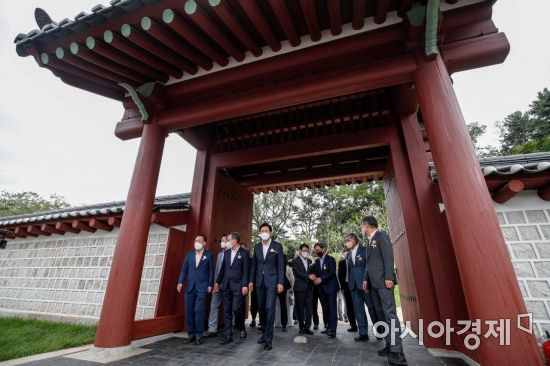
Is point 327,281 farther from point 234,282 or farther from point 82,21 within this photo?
point 82,21

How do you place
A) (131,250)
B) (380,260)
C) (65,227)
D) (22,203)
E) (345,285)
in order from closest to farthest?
1. (380,260)
2. (131,250)
3. (345,285)
4. (65,227)
5. (22,203)

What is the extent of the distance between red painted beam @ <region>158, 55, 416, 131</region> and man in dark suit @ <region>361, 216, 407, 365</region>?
6.34 feet

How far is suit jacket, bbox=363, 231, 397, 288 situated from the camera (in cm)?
339

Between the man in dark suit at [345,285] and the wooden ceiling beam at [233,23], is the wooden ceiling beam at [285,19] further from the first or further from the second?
the man in dark suit at [345,285]

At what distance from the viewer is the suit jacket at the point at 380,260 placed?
3.39m

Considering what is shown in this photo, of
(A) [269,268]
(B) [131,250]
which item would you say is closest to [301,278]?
(A) [269,268]

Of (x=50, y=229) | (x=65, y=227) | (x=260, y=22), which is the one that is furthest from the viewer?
(x=50, y=229)

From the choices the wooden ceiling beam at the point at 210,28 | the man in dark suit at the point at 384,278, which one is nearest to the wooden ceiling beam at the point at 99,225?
the wooden ceiling beam at the point at 210,28

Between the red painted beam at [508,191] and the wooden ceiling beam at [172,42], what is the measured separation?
4.49 meters

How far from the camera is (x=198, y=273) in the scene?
15.1ft

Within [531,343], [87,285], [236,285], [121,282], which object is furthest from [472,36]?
[87,285]

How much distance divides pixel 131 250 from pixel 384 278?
3531 mm

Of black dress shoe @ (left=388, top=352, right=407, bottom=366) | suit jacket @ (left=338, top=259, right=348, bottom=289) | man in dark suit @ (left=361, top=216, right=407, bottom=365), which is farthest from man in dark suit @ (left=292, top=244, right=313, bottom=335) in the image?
black dress shoe @ (left=388, top=352, right=407, bottom=366)

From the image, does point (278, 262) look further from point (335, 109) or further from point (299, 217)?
point (299, 217)
